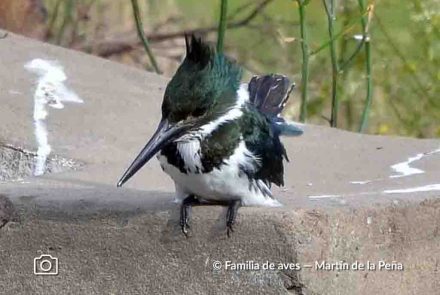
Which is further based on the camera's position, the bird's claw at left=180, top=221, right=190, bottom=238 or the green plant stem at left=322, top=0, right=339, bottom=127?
the green plant stem at left=322, top=0, right=339, bottom=127

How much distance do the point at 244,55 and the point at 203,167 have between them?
4097 millimetres

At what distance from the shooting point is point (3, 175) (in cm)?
354

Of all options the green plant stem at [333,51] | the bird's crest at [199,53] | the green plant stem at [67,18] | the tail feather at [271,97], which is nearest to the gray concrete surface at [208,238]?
the tail feather at [271,97]

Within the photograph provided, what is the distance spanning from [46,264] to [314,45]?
3.58 meters

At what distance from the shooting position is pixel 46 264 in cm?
276

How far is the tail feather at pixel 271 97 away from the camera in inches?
116

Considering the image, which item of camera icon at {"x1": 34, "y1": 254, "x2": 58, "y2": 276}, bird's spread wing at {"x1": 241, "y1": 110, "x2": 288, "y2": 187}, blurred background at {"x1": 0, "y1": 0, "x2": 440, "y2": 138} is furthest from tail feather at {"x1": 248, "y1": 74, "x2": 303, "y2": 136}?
blurred background at {"x1": 0, "y1": 0, "x2": 440, "y2": 138}

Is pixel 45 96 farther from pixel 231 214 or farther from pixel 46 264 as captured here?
pixel 231 214

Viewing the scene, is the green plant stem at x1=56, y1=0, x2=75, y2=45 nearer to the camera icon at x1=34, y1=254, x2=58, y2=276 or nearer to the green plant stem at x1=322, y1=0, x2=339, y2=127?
the green plant stem at x1=322, y1=0, x2=339, y2=127

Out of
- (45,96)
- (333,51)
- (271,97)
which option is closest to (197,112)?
(271,97)

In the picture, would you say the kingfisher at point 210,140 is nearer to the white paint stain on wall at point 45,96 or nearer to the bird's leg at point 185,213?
the bird's leg at point 185,213

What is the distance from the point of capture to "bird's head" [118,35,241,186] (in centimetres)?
Answer: 249

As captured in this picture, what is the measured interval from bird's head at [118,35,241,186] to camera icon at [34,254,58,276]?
14.6 inches

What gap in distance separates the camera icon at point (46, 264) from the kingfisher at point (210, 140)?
12.4 inches
